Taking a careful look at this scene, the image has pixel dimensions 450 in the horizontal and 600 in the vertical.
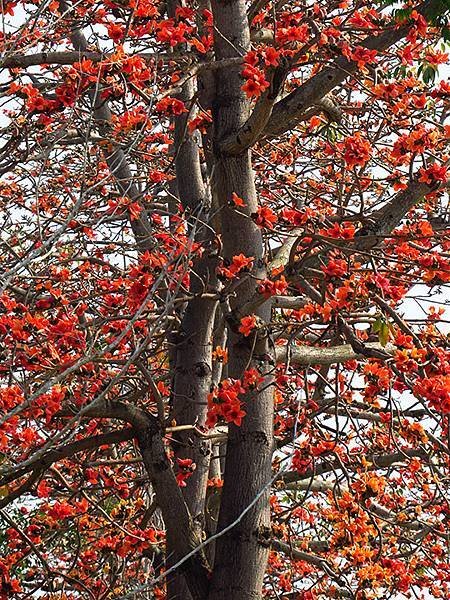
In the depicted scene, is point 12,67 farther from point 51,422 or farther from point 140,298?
point 51,422

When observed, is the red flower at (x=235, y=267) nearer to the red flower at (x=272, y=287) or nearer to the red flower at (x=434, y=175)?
the red flower at (x=272, y=287)

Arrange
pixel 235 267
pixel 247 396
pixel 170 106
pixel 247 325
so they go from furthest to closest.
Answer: pixel 247 396 < pixel 170 106 < pixel 247 325 < pixel 235 267

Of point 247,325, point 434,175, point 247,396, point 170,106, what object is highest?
point 170,106

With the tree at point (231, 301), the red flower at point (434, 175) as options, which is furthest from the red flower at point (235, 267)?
the red flower at point (434, 175)

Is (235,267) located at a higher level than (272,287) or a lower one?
higher

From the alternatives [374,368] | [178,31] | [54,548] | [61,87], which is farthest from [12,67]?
[54,548]

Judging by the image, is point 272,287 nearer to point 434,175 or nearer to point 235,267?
point 235,267

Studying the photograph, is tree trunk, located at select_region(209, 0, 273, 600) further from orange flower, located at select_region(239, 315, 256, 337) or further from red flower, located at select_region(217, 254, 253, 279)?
red flower, located at select_region(217, 254, 253, 279)

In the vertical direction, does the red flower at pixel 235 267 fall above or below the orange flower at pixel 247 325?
above

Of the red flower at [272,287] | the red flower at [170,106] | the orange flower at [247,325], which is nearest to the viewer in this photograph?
the red flower at [272,287]

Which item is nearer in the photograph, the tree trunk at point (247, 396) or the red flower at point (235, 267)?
the red flower at point (235, 267)

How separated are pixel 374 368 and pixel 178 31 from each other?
205cm

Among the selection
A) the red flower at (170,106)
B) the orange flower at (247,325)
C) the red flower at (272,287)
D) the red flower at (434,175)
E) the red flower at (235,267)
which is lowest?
the red flower at (272,287)

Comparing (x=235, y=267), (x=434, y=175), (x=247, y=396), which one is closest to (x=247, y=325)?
(x=235, y=267)
